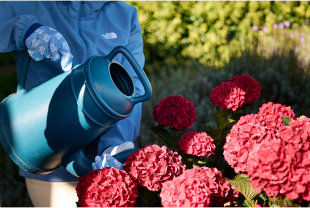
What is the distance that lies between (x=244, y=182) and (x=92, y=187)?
1.31ft

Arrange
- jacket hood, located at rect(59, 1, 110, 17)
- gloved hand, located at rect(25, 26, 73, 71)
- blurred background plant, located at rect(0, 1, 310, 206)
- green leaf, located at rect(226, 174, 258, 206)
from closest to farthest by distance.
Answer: green leaf, located at rect(226, 174, 258, 206), gloved hand, located at rect(25, 26, 73, 71), jacket hood, located at rect(59, 1, 110, 17), blurred background plant, located at rect(0, 1, 310, 206)

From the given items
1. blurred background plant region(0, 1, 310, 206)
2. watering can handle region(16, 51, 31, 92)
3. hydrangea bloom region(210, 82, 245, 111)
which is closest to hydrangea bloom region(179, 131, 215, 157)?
hydrangea bloom region(210, 82, 245, 111)

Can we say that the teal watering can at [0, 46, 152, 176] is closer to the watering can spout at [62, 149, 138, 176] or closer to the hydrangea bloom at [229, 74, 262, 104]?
the watering can spout at [62, 149, 138, 176]

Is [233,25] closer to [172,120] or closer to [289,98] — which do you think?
[289,98]

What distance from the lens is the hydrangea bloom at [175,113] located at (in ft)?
3.40

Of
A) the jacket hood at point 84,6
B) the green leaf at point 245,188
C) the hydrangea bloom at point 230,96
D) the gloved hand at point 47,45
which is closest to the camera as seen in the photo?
the green leaf at point 245,188

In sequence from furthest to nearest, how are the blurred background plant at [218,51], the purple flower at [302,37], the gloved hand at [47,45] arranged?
1. the purple flower at [302,37]
2. the blurred background plant at [218,51]
3. the gloved hand at [47,45]

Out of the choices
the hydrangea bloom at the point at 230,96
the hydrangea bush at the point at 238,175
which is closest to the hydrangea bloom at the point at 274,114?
the hydrangea bush at the point at 238,175

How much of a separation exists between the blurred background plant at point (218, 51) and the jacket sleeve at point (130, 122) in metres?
0.91

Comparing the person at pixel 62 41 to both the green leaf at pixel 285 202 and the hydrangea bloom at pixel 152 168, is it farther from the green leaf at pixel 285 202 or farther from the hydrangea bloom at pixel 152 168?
the green leaf at pixel 285 202

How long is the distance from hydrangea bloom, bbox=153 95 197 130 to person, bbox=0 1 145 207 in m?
0.18

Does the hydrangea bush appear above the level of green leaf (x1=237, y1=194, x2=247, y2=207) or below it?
above

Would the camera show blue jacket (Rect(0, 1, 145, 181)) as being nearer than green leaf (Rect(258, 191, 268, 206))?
No

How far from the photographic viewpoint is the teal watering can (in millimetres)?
831
